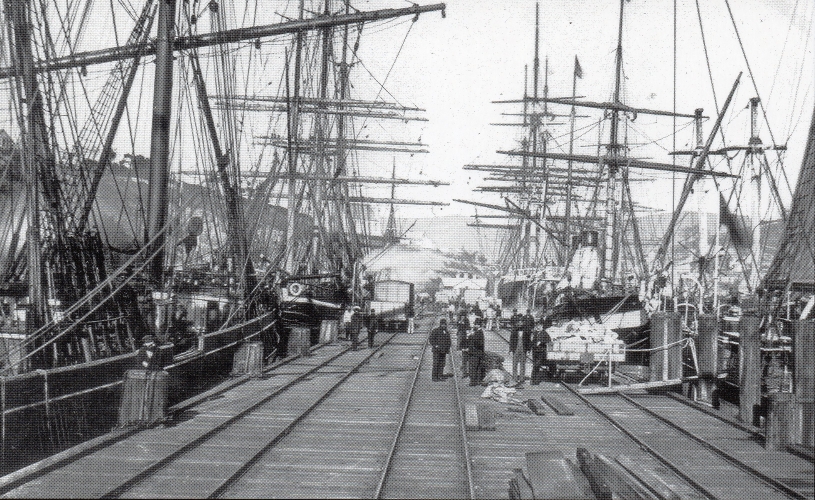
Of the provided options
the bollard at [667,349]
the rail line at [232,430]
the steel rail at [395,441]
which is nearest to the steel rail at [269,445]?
the rail line at [232,430]

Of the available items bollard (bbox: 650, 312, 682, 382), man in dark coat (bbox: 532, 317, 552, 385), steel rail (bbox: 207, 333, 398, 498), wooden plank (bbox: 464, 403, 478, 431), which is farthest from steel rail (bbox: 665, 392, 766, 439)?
steel rail (bbox: 207, 333, 398, 498)

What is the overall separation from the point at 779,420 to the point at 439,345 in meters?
8.23

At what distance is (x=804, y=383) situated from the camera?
1167 cm

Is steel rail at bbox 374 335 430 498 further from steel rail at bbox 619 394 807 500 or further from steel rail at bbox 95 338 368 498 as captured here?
steel rail at bbox 619 394 807 500

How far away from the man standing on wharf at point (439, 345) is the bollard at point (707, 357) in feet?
17.5

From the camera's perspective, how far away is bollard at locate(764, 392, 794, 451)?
37.7ft

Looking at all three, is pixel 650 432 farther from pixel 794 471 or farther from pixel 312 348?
pixel 312 348

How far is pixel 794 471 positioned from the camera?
1047cm

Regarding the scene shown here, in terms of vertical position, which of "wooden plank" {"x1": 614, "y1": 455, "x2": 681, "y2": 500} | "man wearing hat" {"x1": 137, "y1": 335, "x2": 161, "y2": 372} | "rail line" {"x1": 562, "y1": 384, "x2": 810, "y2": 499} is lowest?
Answer: "rail line" {"x1": 562, "y1": 384, "x2": 810, "y2": 499}

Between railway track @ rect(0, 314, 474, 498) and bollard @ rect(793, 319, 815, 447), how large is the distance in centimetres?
472

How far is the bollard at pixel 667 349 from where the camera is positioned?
17.6 meters

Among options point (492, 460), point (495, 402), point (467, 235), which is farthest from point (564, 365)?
point (467, 235)

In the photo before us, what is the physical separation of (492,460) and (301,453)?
2547mm

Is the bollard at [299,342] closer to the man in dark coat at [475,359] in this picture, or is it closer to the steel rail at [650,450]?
the man in dark coat at [475,359]
